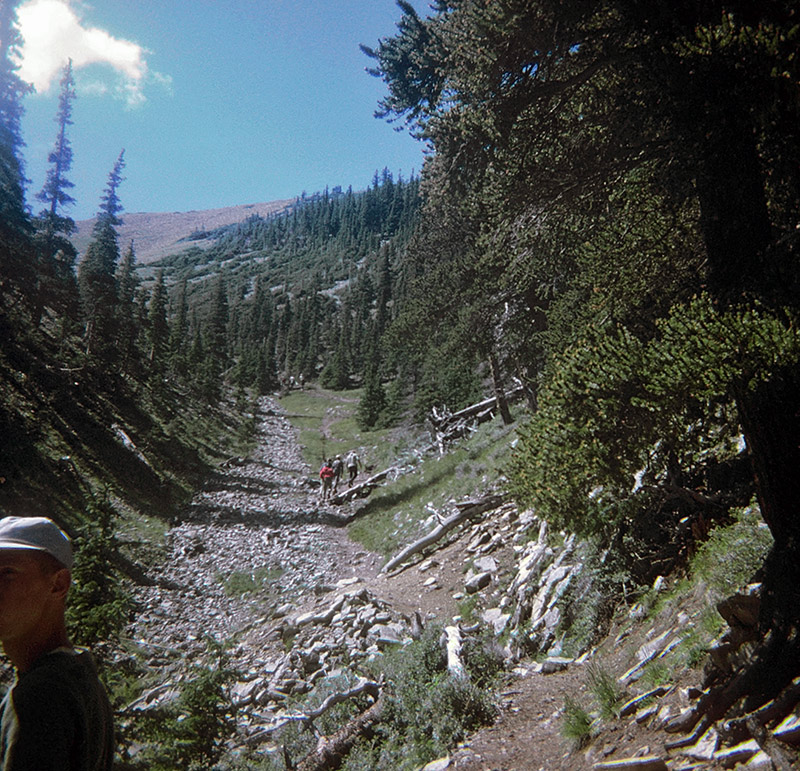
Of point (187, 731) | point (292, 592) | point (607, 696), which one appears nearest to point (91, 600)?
point (187, 731)

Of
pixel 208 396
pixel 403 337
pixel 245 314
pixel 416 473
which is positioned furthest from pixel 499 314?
pixel 245 314

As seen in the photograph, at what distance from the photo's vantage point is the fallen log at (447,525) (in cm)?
1708

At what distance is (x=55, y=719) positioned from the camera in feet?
6.55

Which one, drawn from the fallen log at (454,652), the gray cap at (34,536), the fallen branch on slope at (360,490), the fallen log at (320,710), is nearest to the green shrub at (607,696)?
the fallen log at (454,652)

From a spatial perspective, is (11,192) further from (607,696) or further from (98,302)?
(607,696)

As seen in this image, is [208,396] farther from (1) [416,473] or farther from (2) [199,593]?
(2) [199,593]

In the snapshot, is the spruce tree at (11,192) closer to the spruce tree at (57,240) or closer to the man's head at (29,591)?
the spruce tree at (57,240)

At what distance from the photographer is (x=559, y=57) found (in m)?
7.80

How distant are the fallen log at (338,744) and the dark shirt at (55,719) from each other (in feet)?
21.8

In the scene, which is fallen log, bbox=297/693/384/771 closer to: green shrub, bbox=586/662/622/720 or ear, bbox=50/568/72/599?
green shrub, bbox=586/662/622/720

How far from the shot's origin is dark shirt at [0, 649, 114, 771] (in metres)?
1.93

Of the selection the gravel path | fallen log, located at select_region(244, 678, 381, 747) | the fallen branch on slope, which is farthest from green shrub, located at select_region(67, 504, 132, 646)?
the fallen branch on slope

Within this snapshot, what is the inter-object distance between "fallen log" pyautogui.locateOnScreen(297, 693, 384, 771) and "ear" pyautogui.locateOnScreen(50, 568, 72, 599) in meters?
7.01

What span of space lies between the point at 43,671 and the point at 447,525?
51.5ft
